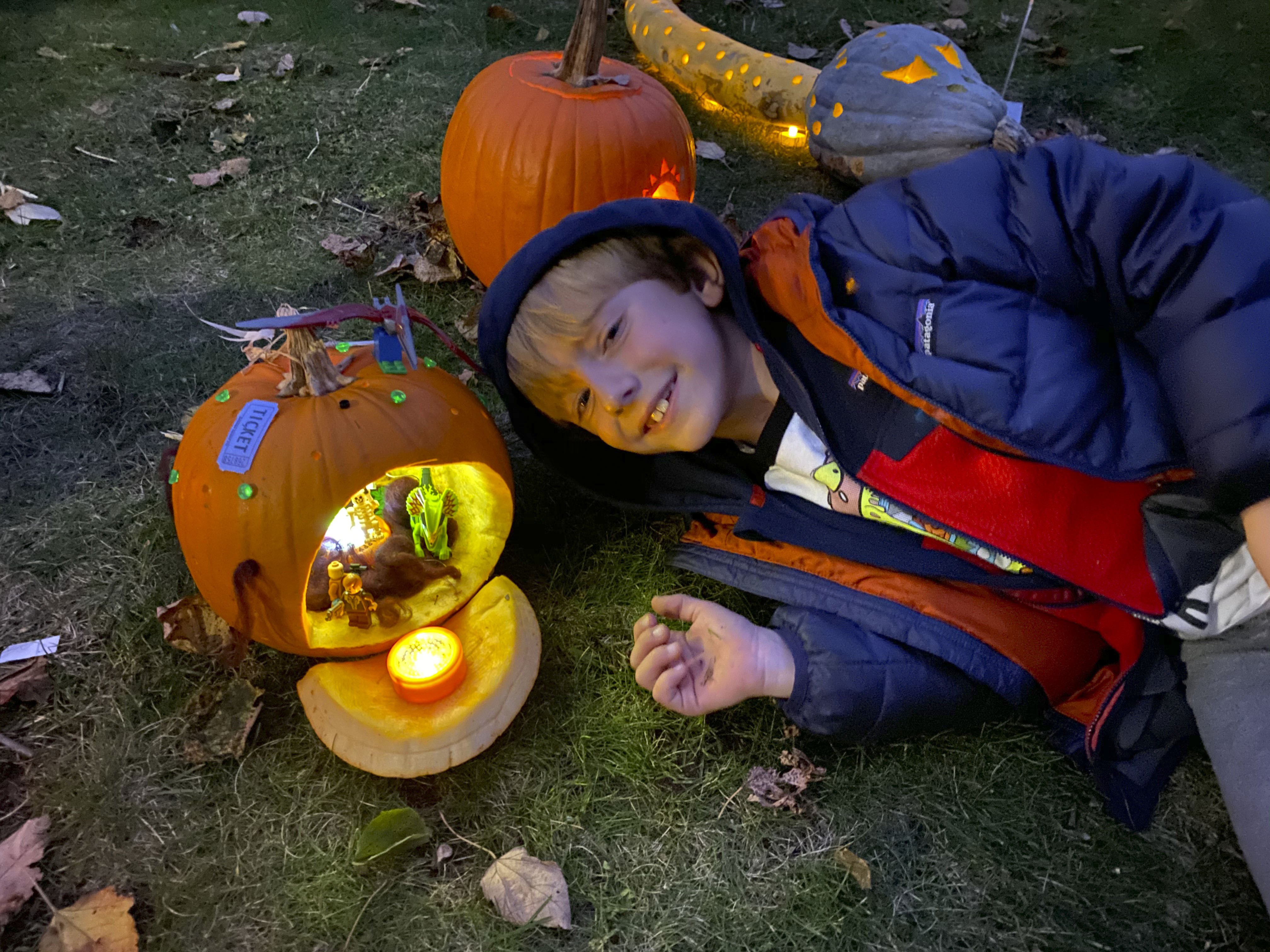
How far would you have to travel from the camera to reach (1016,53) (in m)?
3.07

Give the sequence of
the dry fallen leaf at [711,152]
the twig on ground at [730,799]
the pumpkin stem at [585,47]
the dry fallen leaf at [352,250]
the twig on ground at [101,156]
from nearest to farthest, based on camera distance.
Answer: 1. the twig on ground at [730,799]
2. the pumpkin stem at [585,47]
3. the dry fallen leaf at [352,250]
4. the twig on ground at [101,156]
5. the dry fallen leaf at [711,152]

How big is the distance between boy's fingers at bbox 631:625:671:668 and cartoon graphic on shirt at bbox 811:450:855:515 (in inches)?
19.7

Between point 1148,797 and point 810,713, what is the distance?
27.2 inches

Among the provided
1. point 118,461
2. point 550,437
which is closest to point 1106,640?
point 550,437

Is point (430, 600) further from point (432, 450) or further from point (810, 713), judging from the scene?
point (810, 713)

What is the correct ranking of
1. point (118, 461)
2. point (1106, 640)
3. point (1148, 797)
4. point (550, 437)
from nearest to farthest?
point (1148, 797) → point (1106, 640) → point (550, 437) → point (118, 461)

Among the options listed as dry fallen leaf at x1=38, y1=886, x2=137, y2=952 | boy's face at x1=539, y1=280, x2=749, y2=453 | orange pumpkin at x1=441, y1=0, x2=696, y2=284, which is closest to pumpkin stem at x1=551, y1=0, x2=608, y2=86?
orange pumpkin at x1=441, y1=0, x2=696, y2=284

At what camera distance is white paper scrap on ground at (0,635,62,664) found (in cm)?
187

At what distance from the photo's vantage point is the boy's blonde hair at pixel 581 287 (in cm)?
174

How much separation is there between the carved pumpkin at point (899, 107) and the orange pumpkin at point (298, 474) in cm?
209

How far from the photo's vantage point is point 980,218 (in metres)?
1.71

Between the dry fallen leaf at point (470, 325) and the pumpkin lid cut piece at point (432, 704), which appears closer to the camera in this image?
the pumpkin lid cut piece at point (432, 704)

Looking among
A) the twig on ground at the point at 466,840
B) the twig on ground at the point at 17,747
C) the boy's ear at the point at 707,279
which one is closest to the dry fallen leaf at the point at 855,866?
the twig on ground at the point at 466,840

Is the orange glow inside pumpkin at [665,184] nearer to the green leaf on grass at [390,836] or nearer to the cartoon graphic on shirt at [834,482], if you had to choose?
the cartoon graphic on shirt at [834,482]
